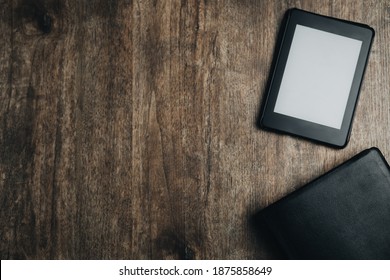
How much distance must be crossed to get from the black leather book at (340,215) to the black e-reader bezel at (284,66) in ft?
0.17

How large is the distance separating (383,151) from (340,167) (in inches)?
3.2

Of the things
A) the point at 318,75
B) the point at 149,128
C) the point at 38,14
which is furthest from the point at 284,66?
the point at 38,14

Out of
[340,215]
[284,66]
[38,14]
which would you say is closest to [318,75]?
[284,66]

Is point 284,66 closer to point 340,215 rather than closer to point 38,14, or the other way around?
point 340,215

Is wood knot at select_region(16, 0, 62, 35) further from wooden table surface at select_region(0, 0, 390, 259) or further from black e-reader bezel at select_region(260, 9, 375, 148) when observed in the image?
black e-reader bezel at select_region(260, 9, 375, 148)

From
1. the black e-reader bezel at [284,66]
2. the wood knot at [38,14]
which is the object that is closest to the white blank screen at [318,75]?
the black e-reader bezel at [284,66]

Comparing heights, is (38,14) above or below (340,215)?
above

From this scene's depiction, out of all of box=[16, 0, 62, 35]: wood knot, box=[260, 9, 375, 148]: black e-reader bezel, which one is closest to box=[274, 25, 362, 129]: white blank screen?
box=[260, 9, 375, 148]: black e-reader bezel

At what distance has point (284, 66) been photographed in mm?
711

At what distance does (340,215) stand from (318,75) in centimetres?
21

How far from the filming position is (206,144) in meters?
0.71

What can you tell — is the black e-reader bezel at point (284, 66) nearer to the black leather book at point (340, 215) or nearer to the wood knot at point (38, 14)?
the black leather book at point (340, 215)
